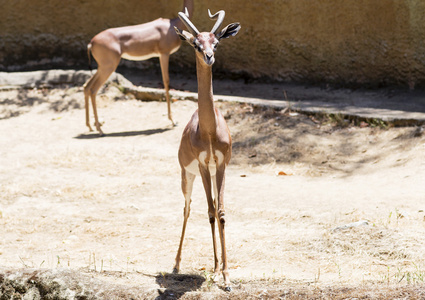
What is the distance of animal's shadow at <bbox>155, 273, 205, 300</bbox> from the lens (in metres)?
3.92

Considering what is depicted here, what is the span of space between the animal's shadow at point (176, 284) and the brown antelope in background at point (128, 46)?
18.1ft

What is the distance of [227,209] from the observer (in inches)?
258

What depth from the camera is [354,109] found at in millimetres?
9531

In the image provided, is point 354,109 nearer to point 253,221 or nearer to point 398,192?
point 398,192

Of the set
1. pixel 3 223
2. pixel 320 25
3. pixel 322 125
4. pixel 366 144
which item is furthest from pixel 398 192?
pixel 320 25

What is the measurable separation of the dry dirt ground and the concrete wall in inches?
99.0

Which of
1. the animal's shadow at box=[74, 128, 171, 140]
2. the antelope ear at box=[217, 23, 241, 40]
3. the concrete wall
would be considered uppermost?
the concrete wall

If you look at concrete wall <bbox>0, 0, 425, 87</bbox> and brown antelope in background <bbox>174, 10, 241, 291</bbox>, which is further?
concrete wall <bbox>0, 0, 425, 87</bbox>

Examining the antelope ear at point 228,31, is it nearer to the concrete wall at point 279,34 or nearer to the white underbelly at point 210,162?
the white underbelly at point 210,162

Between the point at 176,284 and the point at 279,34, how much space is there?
28.5 feet

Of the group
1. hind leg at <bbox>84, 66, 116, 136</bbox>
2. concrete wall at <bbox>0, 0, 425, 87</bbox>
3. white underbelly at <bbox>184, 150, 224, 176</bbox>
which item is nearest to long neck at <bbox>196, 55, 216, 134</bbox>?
white underbelly at <bbox>184, 150, 224, 176</bbox>

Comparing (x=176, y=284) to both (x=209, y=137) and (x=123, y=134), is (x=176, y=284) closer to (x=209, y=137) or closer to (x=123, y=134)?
(x=209, y=137)

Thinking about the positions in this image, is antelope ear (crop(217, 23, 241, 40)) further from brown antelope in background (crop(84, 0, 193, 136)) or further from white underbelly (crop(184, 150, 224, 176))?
brown antelope in background (crop(84, 0, 193, 136))

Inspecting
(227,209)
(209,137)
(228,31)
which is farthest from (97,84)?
(209,137)
